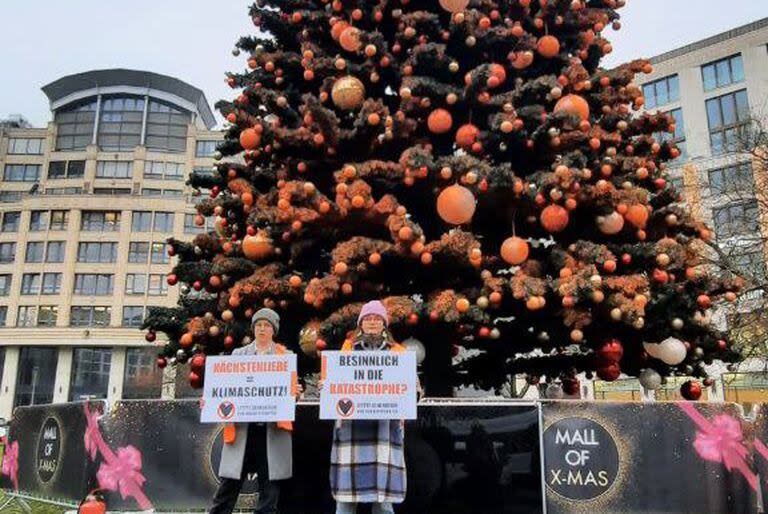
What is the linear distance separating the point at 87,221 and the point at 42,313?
29.0 feet

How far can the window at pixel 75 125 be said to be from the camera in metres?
66.3

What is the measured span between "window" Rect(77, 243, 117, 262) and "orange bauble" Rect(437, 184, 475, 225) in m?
58.1

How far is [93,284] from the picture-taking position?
59031mm

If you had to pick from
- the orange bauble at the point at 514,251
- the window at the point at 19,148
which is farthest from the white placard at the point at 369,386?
the window at the point at 19,148

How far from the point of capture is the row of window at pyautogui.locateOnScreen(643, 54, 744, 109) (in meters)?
38.4

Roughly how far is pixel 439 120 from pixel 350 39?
57.2 inches

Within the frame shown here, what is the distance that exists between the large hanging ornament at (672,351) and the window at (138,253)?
57386 mm

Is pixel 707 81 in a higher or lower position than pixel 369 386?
higher

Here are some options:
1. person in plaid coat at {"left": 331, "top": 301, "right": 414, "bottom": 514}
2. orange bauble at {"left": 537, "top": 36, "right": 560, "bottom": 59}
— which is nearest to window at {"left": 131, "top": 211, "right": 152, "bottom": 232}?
orange bauble at {"left": 537, "top": 36, "right": 560, "bottom": 59}

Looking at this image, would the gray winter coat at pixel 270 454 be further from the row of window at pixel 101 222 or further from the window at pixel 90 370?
the window at pixel 90 370

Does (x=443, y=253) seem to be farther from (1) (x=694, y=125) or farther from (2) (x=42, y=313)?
(2) (x=42, y=313)

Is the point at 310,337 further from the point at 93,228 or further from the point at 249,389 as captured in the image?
the point at 93,228

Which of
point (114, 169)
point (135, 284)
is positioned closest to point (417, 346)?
point (135, 284)

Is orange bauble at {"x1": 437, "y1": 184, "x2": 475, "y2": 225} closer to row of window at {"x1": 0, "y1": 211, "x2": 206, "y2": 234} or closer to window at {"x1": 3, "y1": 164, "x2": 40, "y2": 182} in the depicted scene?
row of window at {"x1": 0, "y1": 211, "x2": 206, "y2": 234}
